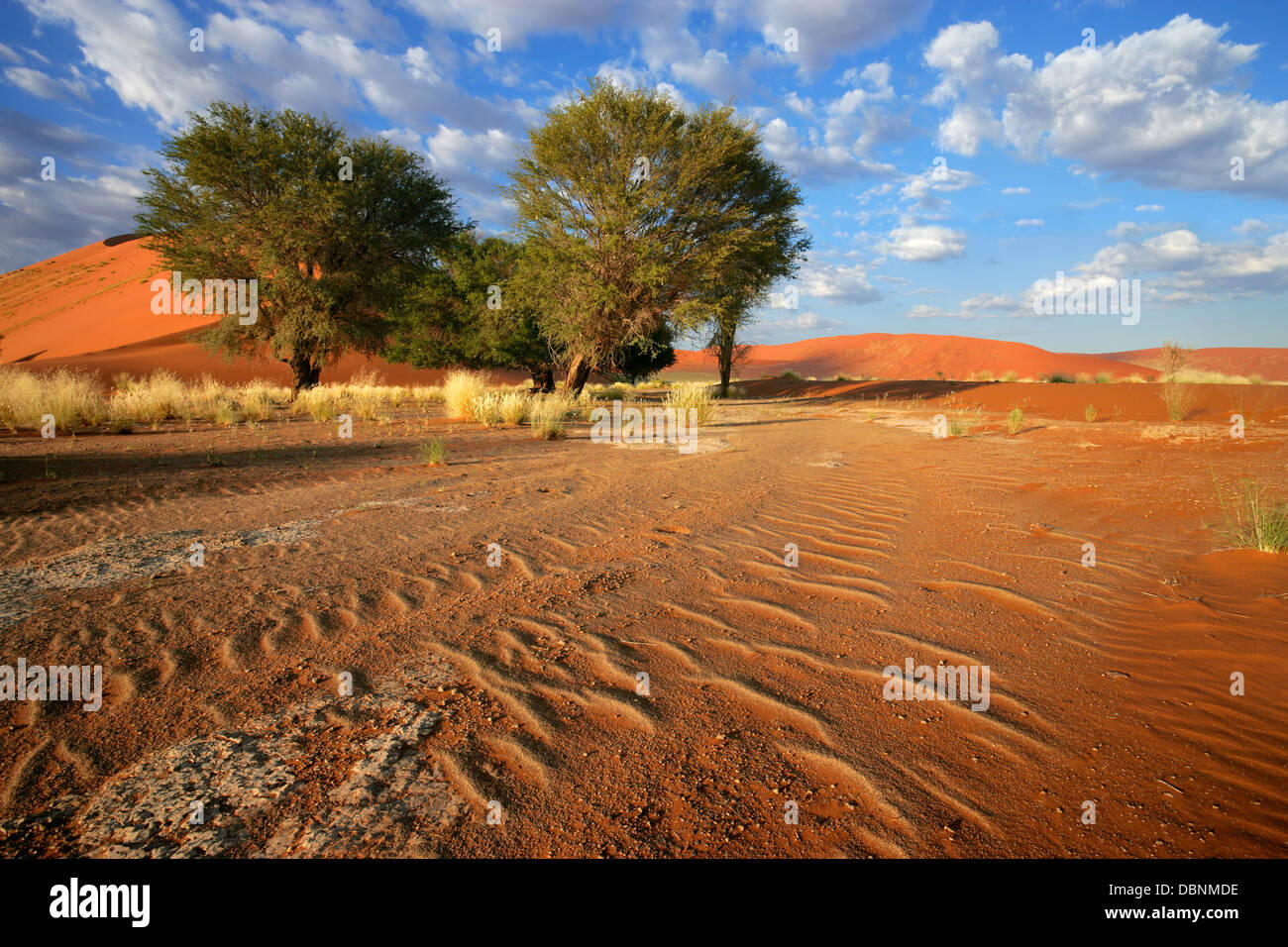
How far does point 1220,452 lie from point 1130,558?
5.91 m

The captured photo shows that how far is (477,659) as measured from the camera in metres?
2.90

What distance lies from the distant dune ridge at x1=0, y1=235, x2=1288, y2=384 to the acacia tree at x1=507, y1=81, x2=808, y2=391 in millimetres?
10525

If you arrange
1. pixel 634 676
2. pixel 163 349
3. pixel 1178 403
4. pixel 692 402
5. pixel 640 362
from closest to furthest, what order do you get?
pixel 634 676, pixel 1178 403, pixel 692 402, pixel 640 362, pixel 163 349

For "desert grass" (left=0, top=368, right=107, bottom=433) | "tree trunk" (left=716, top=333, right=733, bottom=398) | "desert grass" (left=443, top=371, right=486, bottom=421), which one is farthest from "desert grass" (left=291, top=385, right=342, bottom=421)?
"tree trunk" (left=716, top=333, right=733, bottom=398)

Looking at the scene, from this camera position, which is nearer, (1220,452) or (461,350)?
(1220,452)

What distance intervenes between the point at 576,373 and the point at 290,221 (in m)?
9.14

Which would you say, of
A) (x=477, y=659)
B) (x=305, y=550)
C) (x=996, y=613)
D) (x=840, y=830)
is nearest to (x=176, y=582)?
(x=305, y=550)

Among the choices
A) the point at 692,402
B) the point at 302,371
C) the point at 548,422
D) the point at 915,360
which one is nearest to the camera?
the point at 548,422

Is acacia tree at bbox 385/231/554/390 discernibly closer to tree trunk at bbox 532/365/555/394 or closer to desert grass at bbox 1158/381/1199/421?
tree trunk at bbox 532/365/555/394

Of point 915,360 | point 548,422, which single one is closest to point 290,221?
point 548,422

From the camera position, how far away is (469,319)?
26016 mm

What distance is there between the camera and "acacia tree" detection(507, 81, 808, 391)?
Result: 16.1 m

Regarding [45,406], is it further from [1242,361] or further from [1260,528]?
[1242,361]
